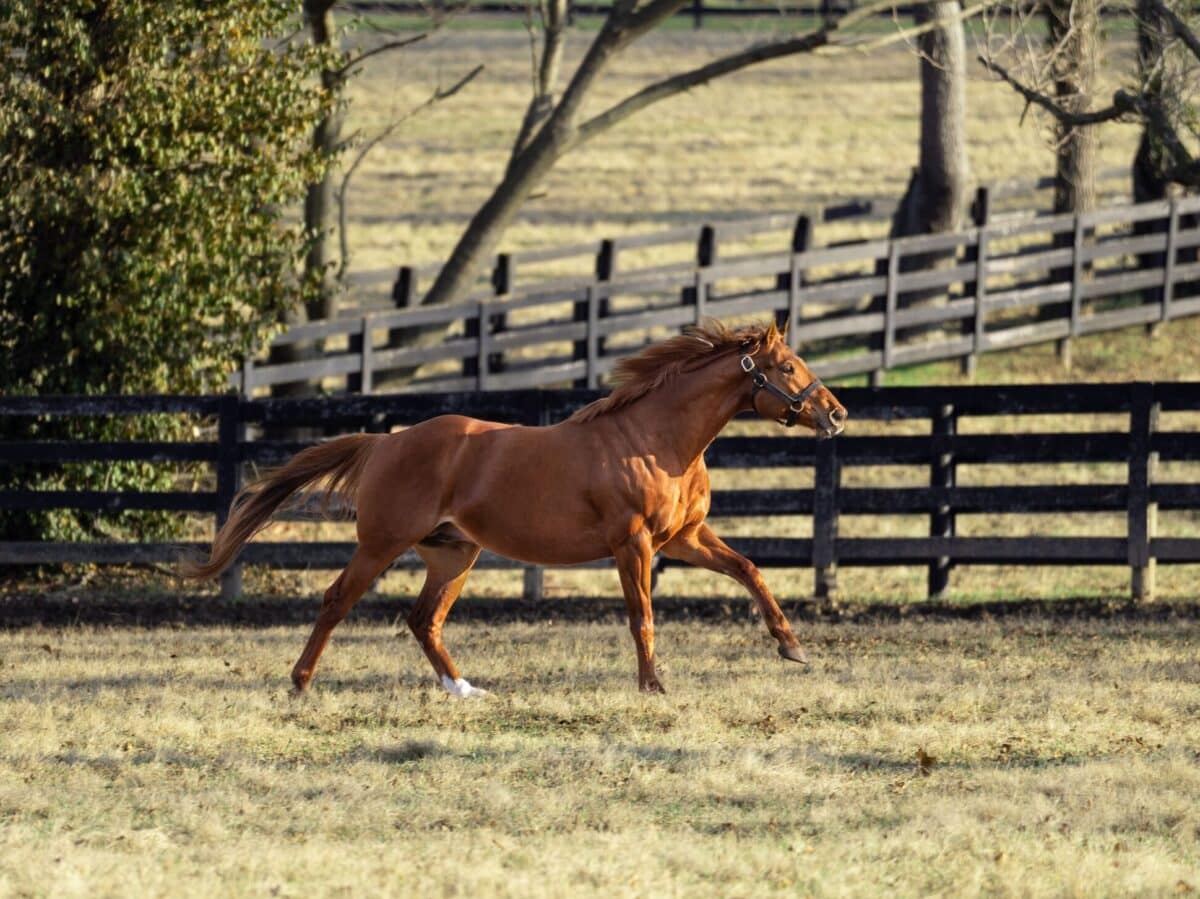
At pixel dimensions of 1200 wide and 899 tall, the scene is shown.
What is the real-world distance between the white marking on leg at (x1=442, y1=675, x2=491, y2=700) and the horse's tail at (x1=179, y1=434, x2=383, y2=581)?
45.0 inches

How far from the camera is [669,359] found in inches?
A: 393

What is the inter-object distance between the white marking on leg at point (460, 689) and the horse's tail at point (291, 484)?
1.14m

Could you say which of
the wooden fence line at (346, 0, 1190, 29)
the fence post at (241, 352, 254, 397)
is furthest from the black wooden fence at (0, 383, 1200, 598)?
the wooden fence line at (346, 0, 1190, 29)

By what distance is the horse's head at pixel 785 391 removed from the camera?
9.66 metres

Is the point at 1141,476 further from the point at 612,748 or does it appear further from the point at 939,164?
the point at 939,164

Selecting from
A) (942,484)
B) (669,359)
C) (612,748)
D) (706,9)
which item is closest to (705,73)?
(942,484)

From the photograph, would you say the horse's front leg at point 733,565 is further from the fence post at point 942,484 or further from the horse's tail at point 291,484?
the fence post at point 942,484

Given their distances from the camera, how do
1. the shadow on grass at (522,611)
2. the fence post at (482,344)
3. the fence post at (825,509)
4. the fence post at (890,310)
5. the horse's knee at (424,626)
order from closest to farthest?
the horse's knee at (424,626) → the shadow on grass at (522,611) → the fence post at (825,509) → the fence post at (482,344) → the fence post at (890,310)

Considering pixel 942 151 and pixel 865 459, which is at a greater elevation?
pixel 942 151

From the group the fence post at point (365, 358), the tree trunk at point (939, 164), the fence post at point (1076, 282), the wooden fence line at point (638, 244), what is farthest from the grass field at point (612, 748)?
the tree trunk at point (939, 164)

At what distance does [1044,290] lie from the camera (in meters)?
22.2

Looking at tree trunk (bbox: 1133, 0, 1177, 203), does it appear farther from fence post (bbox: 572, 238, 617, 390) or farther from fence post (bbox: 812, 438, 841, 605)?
fence post (bbox: 572, 238, 617, 390)

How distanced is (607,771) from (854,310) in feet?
51.3

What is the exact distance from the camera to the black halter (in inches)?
379
